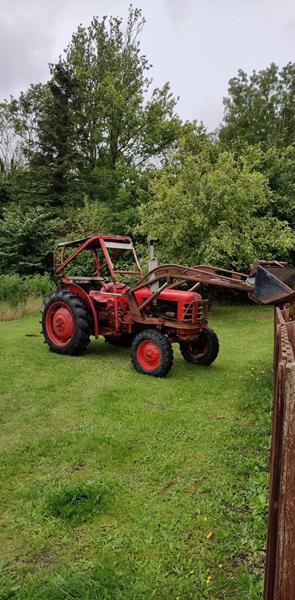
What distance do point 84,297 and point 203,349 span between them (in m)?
2.15

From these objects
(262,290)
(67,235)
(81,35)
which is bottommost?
(262,290)

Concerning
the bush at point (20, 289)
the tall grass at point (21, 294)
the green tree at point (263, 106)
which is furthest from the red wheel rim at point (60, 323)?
the green tree at point (263, 106)

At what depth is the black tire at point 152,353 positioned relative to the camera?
6055 mm

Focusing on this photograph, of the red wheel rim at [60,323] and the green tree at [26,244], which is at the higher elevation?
the green tree at [26,244]

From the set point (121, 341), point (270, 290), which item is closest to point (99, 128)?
point (121, 341)

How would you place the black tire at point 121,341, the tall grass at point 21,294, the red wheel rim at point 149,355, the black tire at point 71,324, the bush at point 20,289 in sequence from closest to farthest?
the red wheel rim at point 149,355 → the black tire at point 71,324 → the black tire at point 121,341 → the tall grass at point 21,294 → the bush at point 20,289

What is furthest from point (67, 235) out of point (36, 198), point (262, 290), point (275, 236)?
point (262, 290)

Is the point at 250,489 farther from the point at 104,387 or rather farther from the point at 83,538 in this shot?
the point at 104,387

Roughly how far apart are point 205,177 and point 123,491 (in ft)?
33.3

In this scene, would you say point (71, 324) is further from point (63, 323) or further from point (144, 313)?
point (144, 313)

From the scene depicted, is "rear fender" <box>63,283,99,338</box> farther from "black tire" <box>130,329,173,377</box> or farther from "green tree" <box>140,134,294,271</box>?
"green tree" <box>140,134,294,271</box>

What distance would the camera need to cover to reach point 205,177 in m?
12.0

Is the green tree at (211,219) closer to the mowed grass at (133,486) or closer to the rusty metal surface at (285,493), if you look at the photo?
the mowed grass at (133,486)

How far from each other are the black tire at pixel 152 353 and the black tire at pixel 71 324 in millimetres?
1127
